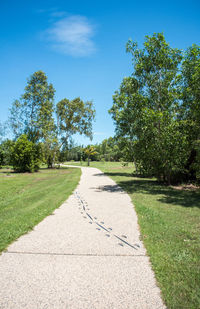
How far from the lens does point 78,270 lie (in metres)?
2.95

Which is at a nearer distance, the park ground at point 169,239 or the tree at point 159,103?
the park ground at point 169,239

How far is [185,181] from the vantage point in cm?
1378

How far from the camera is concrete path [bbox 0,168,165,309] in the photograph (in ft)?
7.67

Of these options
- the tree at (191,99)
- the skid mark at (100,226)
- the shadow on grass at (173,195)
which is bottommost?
the shadow on grass at (173,195)

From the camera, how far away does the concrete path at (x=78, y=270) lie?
234 centimetres

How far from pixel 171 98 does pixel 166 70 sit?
1.91 meters

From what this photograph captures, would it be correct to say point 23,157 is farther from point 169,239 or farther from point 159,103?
point 169,239

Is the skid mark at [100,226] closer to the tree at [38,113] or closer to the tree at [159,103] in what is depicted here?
the tree at [159,103]

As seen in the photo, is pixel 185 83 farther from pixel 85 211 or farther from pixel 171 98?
pixel 85 211

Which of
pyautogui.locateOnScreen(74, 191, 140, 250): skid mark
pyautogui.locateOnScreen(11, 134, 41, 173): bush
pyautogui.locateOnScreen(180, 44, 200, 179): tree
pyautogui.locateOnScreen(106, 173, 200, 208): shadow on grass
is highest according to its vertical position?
pyautogui.locateOnScreen(180, 44, 200, 179): tree

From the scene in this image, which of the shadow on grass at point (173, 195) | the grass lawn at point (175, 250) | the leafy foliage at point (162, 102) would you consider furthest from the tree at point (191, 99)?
the grass lawn at point (175, 250)

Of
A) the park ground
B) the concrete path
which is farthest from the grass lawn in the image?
the concrete path

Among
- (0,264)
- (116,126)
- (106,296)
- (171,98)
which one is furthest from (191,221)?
(116,126)

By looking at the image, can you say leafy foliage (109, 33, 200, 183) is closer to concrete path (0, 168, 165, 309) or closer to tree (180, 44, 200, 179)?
tree (180, 44, 200, 179)
